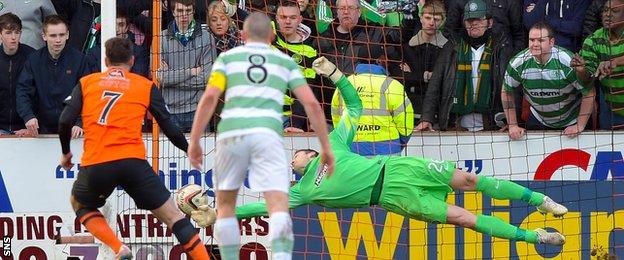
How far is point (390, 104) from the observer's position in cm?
1547

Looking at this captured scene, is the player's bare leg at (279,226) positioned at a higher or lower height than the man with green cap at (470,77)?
lower

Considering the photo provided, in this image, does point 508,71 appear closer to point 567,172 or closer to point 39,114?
point 567,172

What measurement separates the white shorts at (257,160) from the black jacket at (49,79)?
5.08 metres

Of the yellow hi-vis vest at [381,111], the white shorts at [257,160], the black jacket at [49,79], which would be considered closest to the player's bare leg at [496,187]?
the yellow hi-vis vest at [381,111]

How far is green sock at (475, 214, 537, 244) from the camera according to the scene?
1397 cm

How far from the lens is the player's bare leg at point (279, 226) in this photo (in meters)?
11.2

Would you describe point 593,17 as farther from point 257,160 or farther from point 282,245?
point 282,245

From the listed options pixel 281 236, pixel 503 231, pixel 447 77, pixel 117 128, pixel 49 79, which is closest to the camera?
pixel 281 236

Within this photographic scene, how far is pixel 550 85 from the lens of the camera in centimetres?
1574

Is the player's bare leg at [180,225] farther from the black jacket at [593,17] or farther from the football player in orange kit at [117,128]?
the black jacket at [593,17]

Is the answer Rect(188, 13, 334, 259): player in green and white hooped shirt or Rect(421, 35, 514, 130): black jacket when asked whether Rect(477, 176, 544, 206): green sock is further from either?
Rect(188, 13, 334, 259): player in green and white hooped shirt

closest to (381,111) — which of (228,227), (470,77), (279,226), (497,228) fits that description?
(470,77)

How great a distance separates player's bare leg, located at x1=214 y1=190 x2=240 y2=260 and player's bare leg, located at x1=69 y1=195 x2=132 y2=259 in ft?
6.37

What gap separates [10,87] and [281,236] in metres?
5.88
